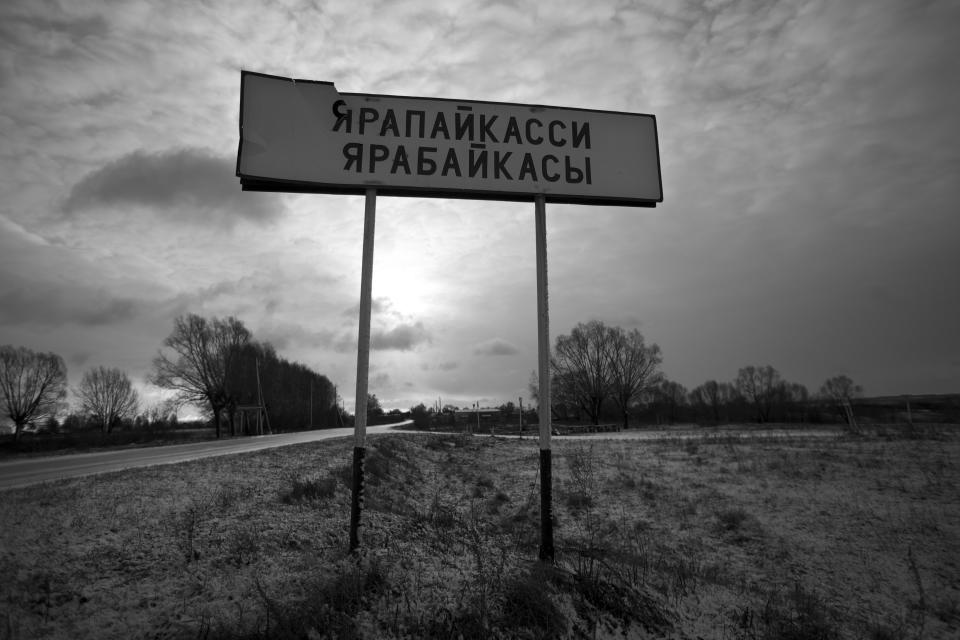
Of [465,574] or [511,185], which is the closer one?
[465,574]

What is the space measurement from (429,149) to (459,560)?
13.9 ft

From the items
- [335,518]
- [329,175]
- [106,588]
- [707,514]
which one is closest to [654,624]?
[335,518]

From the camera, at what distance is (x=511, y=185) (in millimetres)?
5203

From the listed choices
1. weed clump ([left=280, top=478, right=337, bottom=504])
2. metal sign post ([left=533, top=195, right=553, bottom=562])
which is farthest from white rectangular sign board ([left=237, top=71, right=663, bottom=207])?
weed clump ([left=280, top=478, right=337, bottom=504])

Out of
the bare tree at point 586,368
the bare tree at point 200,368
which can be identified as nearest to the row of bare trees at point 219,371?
the bare tree at point 200,368

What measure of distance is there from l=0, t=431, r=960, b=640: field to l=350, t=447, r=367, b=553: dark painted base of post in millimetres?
260

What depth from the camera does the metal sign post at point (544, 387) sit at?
15.2ft

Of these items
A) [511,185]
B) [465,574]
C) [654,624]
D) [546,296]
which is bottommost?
[654,624]

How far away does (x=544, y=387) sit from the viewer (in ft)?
16.0

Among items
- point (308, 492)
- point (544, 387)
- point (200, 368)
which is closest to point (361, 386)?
point (544, 387)

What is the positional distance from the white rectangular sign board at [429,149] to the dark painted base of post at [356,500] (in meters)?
2.73

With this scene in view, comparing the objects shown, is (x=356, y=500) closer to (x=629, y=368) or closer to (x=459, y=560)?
(x=459, y=560)

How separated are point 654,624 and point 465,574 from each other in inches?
65.0

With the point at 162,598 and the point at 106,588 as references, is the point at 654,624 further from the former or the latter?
the point at 106,588
